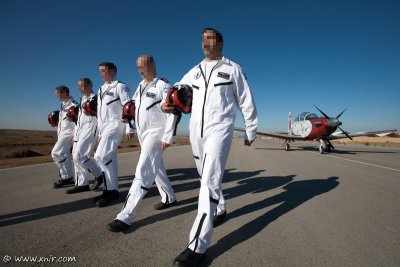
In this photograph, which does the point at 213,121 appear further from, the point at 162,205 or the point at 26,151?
the point at 26,151

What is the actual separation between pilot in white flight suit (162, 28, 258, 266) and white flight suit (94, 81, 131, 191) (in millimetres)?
1669

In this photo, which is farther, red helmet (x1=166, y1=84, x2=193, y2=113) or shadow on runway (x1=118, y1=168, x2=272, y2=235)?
shadow on runway (x1=118, y1=168, x2=272, y2=235)

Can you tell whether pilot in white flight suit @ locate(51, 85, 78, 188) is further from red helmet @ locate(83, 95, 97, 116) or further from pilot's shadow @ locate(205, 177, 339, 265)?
pilot's shadow @ locate(205, 177, 339, 265)

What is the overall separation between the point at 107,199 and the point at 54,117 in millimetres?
3619

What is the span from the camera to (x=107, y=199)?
403 centimetres

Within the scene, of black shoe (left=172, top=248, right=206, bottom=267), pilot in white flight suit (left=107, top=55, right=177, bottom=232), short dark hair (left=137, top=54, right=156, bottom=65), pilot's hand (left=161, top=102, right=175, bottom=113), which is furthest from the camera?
short dark hair (left=137, top=54, right=156, bottom=65)

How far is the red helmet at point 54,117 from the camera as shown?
6.26 metres

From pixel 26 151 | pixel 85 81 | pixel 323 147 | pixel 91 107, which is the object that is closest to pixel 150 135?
pixel 91 107

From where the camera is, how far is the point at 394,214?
3502 millimetres

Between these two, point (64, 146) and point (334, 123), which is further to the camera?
point (334, 123)

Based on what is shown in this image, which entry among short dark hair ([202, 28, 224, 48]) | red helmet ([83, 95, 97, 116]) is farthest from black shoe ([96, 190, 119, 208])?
short dark hair ([202, 28, 224, 48])

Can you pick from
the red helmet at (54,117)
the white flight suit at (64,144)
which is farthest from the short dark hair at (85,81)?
the red helmet at (54,117)

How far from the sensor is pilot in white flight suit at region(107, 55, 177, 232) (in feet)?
10.1

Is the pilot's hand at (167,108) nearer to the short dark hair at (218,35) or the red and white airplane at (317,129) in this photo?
the short dark hair at (218,35)
